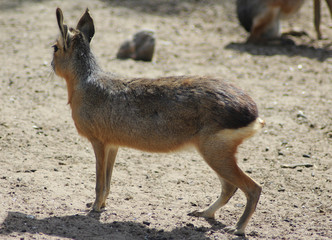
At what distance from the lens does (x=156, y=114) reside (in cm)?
417

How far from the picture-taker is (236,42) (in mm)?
10070

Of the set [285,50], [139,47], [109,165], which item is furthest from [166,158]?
[285,50]

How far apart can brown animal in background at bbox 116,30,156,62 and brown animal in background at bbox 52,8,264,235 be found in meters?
3.70

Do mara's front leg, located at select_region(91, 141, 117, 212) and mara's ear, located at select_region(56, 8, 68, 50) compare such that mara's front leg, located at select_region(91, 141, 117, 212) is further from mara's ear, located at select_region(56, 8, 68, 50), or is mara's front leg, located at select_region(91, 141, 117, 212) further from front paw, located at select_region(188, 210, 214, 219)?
mara's ear, located at select_region(56, 8, 68, 50)

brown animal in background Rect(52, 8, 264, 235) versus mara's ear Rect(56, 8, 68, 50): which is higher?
mara's ear Rect(56, 8, 68, 50)

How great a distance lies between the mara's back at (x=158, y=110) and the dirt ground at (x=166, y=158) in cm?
72

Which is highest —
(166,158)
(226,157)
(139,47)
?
(226,157)

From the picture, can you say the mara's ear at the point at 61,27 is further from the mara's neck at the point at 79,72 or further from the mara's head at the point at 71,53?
the mara's neck at the point at 79,72

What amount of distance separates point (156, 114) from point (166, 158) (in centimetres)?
153

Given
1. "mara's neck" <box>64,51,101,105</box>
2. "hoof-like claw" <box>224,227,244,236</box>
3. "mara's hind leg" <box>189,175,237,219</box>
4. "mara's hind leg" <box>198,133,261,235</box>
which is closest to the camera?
"mara's hind leg" <box>198,133,261,235</box>

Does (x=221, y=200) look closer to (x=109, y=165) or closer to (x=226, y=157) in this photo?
(x=226, y=157)

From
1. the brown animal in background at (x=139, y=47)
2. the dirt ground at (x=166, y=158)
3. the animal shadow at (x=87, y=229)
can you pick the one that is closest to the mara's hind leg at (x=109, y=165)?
the dirt ground at (x=166, y=158)

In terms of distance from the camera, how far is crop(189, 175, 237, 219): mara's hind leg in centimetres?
440

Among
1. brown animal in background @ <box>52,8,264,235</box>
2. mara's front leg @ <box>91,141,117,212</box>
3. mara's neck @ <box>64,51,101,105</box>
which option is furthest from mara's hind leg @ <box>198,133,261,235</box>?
mara's neck @ <box>64,51,101,105</box>
